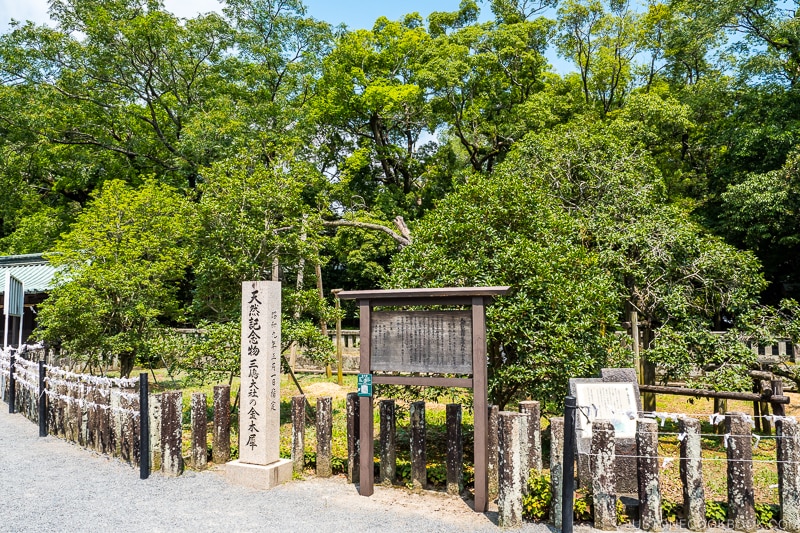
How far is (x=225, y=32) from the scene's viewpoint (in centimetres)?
2498

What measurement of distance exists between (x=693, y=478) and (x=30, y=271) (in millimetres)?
19134

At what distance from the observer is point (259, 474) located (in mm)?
6555

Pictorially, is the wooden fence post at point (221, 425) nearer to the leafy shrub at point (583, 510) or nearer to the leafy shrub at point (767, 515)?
the leafy shrub at point (583, 510)

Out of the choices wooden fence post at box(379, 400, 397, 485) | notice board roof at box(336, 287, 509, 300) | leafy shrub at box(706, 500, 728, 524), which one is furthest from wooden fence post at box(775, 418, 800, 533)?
wooden fence post at box(379, 400, 397, 485)

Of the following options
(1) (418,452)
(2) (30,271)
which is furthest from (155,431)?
(2) (30,271)

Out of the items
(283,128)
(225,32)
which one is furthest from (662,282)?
(225,32)

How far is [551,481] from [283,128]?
20.6 metres

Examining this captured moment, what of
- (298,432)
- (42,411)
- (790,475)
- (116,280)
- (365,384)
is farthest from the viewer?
(116,280)

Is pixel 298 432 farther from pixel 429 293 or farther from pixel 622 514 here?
pixel 622 514

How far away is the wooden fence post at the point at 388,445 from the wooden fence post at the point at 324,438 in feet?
2.56

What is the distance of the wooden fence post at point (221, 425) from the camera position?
732 cm

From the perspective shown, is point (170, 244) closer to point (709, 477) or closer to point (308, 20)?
point (709, 477)

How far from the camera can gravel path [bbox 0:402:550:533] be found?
17.8 ft

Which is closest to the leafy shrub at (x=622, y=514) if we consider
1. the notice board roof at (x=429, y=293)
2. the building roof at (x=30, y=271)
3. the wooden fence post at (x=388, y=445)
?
the notice board roof at (x=429, y=293)
